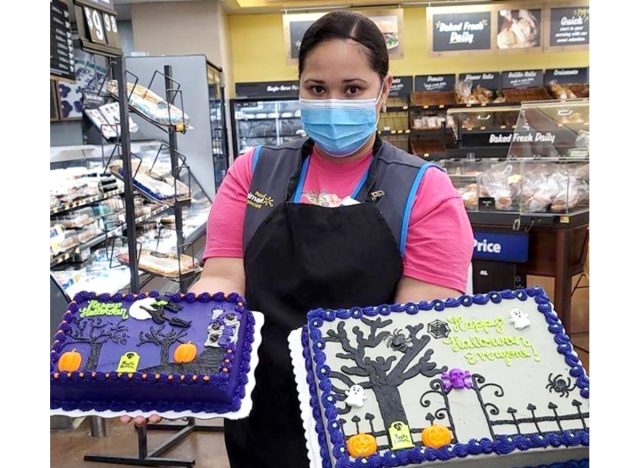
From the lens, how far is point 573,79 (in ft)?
32.5

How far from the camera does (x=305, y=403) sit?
1071 millimetres

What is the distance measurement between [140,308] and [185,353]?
185mm

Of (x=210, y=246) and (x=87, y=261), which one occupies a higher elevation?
(x=210, y=246)

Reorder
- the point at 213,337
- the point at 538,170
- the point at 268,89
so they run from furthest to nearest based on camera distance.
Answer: the point at 268,89
the point at 538,170
the point at 213,337

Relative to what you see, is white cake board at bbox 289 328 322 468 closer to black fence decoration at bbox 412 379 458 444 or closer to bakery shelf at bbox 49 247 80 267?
black fence decoration at bbox 412 379 458 444

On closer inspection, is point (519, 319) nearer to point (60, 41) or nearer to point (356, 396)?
point (356, 396)

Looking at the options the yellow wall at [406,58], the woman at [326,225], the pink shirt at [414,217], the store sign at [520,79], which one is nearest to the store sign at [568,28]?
the store sign at [520,79]

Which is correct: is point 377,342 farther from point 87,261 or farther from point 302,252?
point 87,261

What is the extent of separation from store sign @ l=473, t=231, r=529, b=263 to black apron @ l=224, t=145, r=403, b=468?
261cm

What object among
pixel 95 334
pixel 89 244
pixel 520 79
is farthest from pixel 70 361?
pixel 520 79

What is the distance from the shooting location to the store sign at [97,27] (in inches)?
101

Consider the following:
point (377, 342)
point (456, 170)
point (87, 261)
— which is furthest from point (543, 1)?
point (377, 342)

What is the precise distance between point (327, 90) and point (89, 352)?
2.94 feet

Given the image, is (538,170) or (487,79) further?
(487,79)
